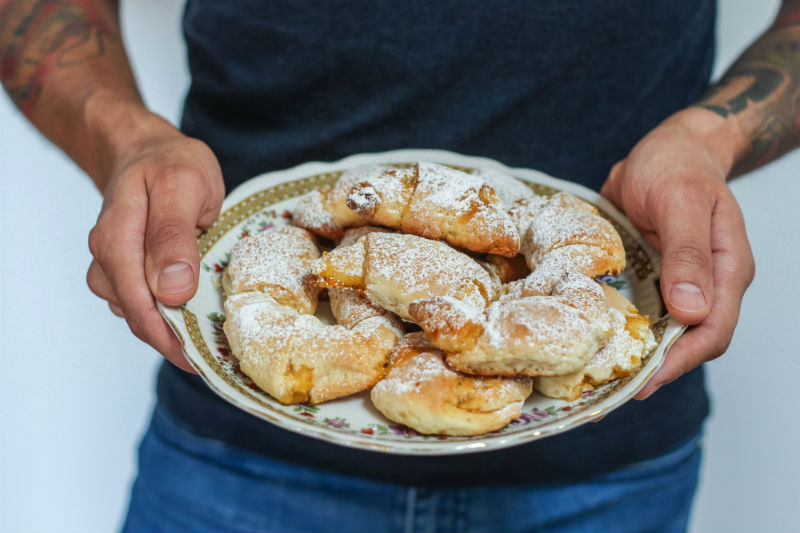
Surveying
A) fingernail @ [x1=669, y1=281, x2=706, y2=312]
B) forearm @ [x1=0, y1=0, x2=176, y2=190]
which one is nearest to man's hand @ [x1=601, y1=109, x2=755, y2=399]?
fingernail @ [x1=669, y1=281, x2=706, y2=312]

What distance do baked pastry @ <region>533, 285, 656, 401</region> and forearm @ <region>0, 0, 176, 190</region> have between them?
117 cm

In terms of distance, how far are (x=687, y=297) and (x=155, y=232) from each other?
0.84m

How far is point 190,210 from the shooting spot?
44.1 inches

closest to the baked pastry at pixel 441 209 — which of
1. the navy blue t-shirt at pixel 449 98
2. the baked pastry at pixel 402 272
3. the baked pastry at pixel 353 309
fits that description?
the baked pastry at pixel 402 272

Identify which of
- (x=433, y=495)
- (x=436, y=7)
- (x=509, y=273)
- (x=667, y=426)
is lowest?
(x=433, y=495)

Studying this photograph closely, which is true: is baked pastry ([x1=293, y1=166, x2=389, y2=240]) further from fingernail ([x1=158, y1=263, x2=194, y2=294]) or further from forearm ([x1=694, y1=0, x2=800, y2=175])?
forearm ([x1=694, y1=0, x2=800, y2=175])

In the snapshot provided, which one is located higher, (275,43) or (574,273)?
(275,43)

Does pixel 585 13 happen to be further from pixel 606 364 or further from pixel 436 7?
pixel 606 364

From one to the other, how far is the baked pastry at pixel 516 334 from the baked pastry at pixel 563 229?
20 centimetres

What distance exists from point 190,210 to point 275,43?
0.55 m

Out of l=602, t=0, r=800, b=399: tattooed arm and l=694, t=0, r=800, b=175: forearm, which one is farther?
l=694, t=0, r=800, b=175: forearm

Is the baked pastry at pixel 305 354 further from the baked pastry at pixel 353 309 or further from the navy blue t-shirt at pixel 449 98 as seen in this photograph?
the navy blue t-shirt at pixel 449 98

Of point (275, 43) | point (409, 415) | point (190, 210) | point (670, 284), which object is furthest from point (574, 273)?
point (275, 43)

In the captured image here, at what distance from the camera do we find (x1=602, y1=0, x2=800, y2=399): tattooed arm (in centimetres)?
105
